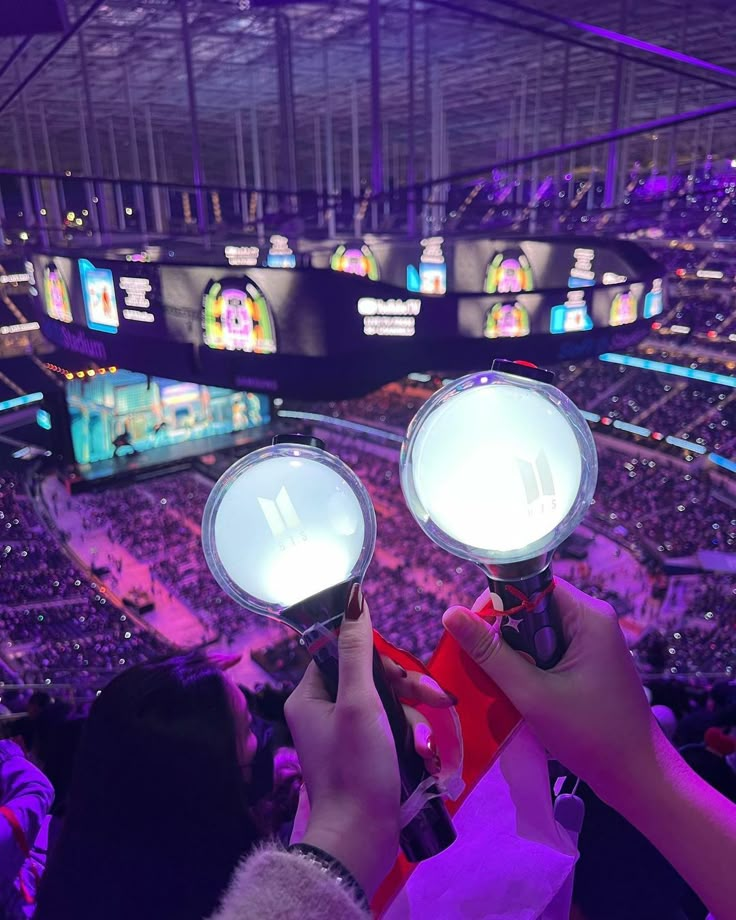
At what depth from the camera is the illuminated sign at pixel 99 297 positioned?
281 inches

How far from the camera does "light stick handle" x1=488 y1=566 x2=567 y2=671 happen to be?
0.92m

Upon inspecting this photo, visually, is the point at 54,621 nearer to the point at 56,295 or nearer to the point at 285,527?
the point at 56,295

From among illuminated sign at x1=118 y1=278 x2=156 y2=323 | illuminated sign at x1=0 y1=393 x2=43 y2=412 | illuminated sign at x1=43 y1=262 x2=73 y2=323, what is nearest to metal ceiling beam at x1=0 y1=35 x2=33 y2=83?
illuminated sign at x1=118 y1=278 x2=156 y2=323

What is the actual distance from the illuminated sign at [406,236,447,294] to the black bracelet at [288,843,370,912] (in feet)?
30.9

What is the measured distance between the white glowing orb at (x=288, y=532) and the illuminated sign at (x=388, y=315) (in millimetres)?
5580

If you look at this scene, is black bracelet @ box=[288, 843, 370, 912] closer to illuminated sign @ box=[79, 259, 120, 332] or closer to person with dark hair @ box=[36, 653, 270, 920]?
person with dark hair @ box=[36, 653, 270, 920]

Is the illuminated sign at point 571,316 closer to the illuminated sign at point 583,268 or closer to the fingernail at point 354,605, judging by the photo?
the illuminated sign at point 583,268

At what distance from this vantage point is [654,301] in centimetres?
816

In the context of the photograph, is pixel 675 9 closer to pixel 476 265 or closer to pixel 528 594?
pixel 476 265

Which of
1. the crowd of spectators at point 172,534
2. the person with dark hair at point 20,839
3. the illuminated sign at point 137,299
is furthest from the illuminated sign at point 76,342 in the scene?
the person with dark hair at point 20,839

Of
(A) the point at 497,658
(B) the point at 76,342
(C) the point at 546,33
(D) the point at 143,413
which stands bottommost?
(D) the point at 143,413

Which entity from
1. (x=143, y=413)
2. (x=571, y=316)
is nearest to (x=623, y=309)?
(x=571, y=316)

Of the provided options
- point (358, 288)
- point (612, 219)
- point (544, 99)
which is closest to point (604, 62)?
point (612, 219)

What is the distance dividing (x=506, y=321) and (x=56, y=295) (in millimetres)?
→ 5320
